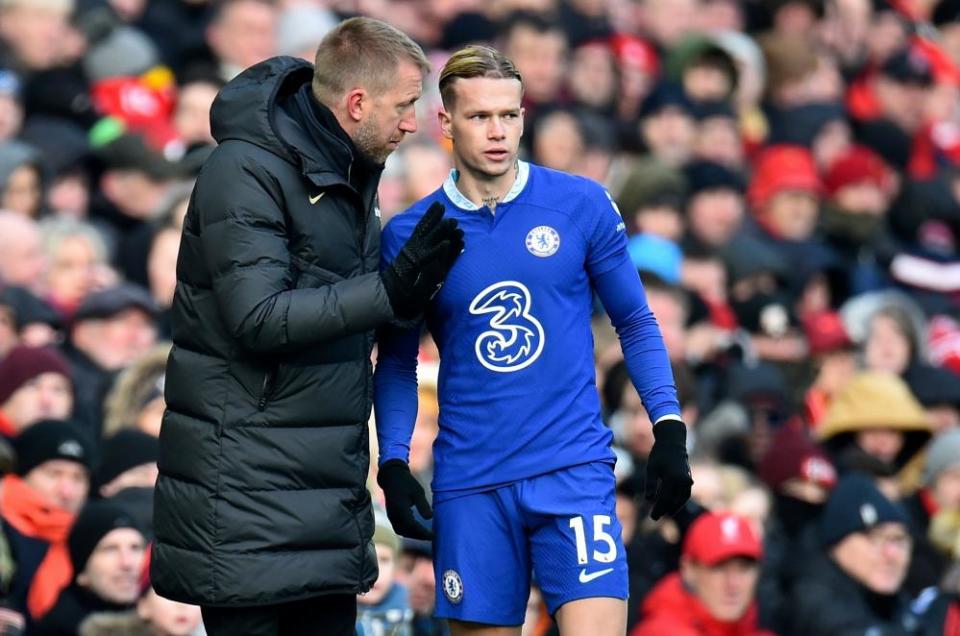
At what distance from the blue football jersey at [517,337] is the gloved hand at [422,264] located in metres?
0.30

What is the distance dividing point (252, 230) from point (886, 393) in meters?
6.36

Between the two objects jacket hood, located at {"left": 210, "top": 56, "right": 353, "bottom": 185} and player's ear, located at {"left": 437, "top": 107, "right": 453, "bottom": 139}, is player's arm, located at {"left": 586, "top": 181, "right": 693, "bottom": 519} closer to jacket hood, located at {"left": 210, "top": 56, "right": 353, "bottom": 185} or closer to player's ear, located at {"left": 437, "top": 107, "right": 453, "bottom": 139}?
player's ear, located at {"left": 437, "top": 107, "right": 453, "bottom": 139}

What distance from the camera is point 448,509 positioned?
677 centimetres

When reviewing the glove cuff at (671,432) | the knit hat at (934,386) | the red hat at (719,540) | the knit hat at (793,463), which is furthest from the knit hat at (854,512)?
the glove cuff at (671,432)

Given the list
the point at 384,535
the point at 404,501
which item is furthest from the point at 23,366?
the point at 404,501

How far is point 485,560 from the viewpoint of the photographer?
6688 mm

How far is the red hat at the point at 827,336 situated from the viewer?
43.2 feet

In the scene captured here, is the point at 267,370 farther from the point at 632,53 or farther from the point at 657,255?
the point at 632,53

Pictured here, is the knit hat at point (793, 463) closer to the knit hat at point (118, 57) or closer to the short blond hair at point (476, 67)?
the short blond hair at point (476, 67)

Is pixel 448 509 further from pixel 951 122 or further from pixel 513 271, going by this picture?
pixel 951 122

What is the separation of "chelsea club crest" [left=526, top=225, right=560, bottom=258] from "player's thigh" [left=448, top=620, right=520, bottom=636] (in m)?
1.13

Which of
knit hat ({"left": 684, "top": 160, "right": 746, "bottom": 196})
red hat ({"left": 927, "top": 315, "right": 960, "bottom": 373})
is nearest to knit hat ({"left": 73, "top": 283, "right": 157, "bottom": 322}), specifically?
A: knit hat ({"left": 684, "top": 160, "right": 746, "bottom": 196})

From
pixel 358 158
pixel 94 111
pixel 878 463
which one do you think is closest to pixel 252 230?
pixel 358 158

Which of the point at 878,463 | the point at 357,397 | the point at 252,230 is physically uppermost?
the point at 252,230
